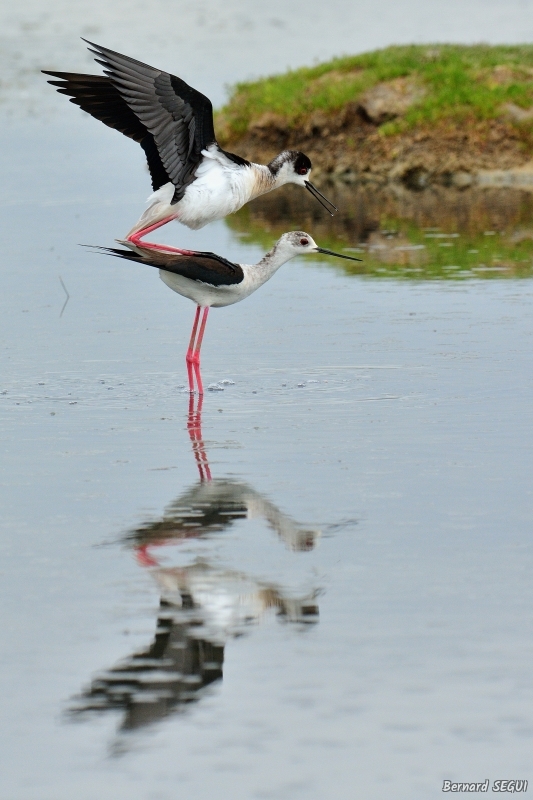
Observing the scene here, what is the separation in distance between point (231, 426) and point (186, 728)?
11.7 ft

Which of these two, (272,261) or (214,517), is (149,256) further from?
(214,517)

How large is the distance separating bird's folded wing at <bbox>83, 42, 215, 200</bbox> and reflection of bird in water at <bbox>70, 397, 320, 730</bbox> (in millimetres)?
3013

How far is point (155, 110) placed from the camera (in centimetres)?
888

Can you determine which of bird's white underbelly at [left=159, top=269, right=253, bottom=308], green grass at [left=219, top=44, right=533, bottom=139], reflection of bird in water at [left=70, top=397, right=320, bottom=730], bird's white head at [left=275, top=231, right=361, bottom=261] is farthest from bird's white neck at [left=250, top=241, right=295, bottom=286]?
green grass at [left=219, top=44, right=533, bottom=139]

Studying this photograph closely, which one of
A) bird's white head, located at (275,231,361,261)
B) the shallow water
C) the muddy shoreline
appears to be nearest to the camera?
the shallow water

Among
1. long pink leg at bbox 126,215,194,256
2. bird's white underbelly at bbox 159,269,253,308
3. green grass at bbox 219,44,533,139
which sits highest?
green grass at bbox 219,44,533,139

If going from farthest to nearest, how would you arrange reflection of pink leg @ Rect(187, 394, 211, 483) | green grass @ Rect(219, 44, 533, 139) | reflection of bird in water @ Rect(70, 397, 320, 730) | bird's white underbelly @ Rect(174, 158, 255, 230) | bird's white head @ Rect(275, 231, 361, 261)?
green grass @ Rect(219, 44, 533, 139)
bird's white head @ Rect(275, 231, 361, 261)
bird's white underbelly @ Rect(174, 158, 255, 230)
reflection of pink leg @ Rect(187, 394, 211, 483)
reflection of bird in water @ Rect(70, 397, 320, 730)

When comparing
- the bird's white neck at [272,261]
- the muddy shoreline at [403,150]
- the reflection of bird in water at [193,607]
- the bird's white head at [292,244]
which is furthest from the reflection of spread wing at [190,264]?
the muddy shoreline at [403,150]

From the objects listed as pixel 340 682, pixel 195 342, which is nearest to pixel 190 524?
pixel 340 682

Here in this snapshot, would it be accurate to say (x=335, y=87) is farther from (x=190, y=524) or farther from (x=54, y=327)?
(x=190, y=524)

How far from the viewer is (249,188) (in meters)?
9.91

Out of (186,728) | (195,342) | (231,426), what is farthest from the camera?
(195,342)

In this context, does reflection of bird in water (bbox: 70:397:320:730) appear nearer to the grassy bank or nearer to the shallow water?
the shallow water

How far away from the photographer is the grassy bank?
1741 cm
